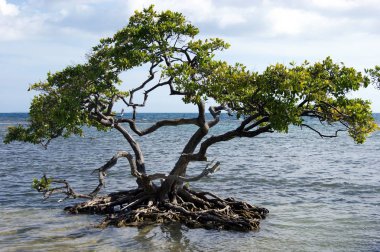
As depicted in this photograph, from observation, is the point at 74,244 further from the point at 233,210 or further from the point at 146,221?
the point at 233,210

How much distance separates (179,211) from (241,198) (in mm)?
7614

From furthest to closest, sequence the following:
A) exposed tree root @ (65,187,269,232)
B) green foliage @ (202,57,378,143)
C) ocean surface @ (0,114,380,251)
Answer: exposed tree root @ (65,187,269,232)
ocean surface @ (0,114,380,251)
green foliage @ (202,57,378,143)

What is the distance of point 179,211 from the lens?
795 inches

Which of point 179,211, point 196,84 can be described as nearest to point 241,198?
point 179,211

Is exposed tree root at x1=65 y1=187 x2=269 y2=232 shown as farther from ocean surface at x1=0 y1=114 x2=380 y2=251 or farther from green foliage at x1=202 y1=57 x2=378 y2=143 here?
green foliage at x1=202 y1=57 x2=378 y2=143

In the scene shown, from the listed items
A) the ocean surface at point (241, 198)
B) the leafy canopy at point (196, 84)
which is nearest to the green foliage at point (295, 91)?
the leafy canopy at point (196, 84)

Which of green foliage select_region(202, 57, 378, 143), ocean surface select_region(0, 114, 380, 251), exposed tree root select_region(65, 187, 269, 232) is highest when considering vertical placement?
green foliage select_region(202, 57, 378, 143)

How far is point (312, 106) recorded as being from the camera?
53.8 feet

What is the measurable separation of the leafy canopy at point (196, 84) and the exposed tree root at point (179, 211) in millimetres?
3923

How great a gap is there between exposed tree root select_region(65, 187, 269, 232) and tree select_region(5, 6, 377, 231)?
0.04 m

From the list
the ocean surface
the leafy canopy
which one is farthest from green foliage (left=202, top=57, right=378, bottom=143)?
the ocean surface

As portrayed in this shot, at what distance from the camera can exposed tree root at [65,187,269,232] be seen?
19703 millimetres

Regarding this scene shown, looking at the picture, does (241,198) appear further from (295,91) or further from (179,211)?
(295,91)

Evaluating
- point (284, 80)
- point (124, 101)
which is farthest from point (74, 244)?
point (284, 80)
